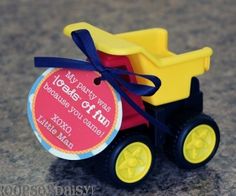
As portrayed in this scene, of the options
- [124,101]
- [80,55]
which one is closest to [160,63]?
[124,101]

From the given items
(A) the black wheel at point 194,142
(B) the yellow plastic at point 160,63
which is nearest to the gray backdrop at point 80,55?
(A) the black wheel at point 194,142

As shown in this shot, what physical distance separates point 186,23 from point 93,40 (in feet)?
2.43

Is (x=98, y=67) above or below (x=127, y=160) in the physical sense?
above

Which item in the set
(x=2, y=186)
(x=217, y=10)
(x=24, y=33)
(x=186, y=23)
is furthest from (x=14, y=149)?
(x=217, y=10)

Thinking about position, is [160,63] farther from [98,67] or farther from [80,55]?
[80,55]

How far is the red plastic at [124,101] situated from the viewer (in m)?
0.72

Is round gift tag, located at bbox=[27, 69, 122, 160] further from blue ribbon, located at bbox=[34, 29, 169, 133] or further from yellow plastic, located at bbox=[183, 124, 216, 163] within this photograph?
yellow plastic, located at bbox=[183, 124, 216, 163]

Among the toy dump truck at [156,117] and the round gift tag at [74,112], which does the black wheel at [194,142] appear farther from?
the round gift tag at [74,112]

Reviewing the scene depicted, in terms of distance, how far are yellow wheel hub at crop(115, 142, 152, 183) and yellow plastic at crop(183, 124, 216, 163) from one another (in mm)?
66

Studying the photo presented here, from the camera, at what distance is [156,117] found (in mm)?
756

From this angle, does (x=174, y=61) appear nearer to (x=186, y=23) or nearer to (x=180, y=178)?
(x=180, y=178)

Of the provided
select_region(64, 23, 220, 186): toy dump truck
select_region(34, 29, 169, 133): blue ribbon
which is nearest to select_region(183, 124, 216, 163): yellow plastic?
select_region(64, 23, 220, 186): toy dump truck

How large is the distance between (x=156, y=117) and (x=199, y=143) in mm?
86

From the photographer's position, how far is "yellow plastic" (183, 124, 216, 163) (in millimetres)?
783
